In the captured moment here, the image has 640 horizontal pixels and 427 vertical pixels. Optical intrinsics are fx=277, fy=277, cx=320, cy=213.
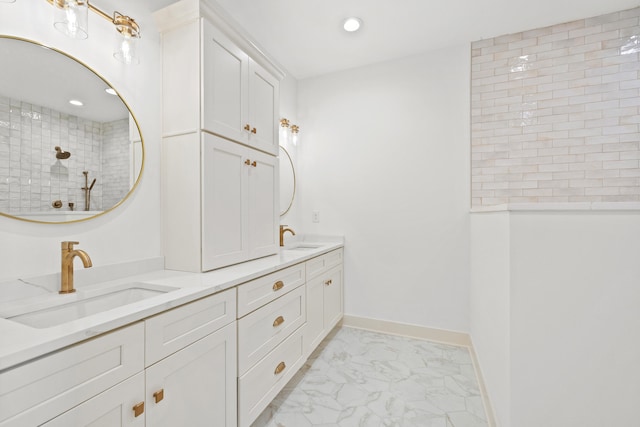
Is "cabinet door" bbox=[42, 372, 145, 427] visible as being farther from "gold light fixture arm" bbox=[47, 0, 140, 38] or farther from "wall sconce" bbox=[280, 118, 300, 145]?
"wall sconce" bbox=[280, 118, 300, 145]

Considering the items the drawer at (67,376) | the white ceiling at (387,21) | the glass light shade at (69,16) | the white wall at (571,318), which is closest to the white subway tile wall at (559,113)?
the white ceiling at (387,21)

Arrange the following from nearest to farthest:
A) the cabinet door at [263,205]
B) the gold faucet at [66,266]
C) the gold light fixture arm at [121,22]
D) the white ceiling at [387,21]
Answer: the gold faucet at [66,266]
the gold light fixture arm at [121,22]
the cabinet door at [263,205]
the white ceiling at [387,21]

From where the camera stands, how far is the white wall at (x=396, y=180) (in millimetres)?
2512

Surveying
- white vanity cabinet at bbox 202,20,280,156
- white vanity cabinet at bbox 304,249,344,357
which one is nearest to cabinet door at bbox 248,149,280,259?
white vanity cabinet at bbox 202,20,280,156

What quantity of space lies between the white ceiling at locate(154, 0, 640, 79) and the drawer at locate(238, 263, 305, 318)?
1704 millimetres

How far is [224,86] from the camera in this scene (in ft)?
5.24

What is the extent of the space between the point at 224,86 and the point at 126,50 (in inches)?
18.4

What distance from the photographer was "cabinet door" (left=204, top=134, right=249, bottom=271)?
4.82 ft

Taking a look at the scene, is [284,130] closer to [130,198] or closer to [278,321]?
[130,198]

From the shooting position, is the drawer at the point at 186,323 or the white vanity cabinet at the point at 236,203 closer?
the drawer at the point at 186,323

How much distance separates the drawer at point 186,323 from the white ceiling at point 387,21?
172 centimetres

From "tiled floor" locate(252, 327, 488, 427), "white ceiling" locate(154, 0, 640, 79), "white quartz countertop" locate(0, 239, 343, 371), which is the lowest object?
"tiled floor" locate(252, 327, 488, 427)

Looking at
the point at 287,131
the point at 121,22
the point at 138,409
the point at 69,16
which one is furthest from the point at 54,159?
the point at 287,131

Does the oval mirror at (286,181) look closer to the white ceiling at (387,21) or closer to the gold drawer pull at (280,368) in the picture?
the white ceiling at (387,21)
